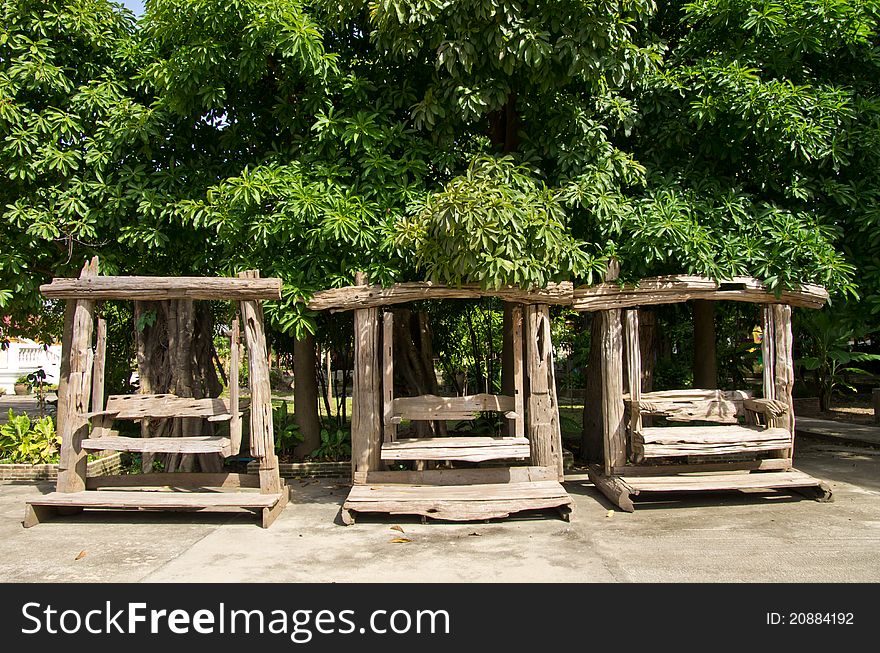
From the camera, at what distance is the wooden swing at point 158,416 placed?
23.6 feet

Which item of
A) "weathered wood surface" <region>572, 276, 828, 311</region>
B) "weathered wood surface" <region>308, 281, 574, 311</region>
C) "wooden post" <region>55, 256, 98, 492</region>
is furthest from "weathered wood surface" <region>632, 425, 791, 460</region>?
"wooden post" <region>55, 256, 98, 492</region>

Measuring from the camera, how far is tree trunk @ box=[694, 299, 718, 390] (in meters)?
10.5

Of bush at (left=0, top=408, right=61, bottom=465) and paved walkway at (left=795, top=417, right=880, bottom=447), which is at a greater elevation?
bush at (left=0, top=408, right=61, bottom=465)

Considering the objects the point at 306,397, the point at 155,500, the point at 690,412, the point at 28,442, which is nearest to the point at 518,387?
the point at 690,412

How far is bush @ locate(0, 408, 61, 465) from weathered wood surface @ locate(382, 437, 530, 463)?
201 inches

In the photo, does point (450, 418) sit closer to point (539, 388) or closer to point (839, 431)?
point (539, 388)

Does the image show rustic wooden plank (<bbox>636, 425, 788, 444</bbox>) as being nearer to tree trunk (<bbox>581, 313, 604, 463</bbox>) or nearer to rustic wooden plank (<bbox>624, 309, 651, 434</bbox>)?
rustic wooden plank (<bbox>624, 309, 651, 434</bbox>)

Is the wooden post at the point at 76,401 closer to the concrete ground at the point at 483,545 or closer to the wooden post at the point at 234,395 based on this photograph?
the concrete ground at the point at 483,545

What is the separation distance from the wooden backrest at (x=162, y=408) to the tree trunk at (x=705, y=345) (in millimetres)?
6759

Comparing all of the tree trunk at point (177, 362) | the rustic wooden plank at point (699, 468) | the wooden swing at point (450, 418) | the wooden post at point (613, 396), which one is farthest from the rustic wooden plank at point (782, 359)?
the tree trunk at point (177, 362)

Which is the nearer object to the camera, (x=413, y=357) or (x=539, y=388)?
(x=539, y=388)

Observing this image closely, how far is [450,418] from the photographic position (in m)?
7.91

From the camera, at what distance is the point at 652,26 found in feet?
31.8

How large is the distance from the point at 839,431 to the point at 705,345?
471cm
